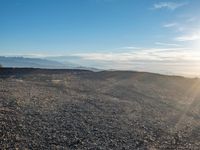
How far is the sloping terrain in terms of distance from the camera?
17125 millimetres

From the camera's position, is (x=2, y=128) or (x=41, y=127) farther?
(x=41, y=127)

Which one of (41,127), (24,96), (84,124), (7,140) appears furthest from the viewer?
(24,96)

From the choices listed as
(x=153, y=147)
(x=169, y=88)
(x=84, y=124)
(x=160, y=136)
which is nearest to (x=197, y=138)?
(x=160, y=136)

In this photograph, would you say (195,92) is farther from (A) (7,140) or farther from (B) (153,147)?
(A) (7,140)

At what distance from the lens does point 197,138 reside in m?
21.3

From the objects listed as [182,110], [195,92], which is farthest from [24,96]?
[195,92]

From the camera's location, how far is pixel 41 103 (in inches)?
922

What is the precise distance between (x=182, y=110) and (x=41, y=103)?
14.2 metres

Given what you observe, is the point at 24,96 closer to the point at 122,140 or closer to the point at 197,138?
the point at 122,140

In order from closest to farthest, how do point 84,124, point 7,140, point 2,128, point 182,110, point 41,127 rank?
point 7,140
point 2,128
point 41,127
point 84,124
point 182,110

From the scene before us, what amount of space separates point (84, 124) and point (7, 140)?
570 centimetres

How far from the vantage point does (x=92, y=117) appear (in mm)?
21906

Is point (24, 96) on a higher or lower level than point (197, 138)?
higher

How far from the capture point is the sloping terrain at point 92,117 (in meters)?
Answer: 17.1
